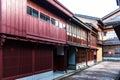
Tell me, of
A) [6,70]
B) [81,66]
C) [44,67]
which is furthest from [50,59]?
[81,66]

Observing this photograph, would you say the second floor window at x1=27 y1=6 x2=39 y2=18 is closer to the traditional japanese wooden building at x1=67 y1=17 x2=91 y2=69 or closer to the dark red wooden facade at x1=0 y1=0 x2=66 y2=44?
the dark red wooden facade at x1=0 y1=0 x2=66 y2=44

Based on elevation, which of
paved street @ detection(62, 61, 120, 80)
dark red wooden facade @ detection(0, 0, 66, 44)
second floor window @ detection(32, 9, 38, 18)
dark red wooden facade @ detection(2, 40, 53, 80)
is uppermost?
second floor window @ detection(32, 9, 38, 18)

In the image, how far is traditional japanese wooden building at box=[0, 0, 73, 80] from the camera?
11062 millimetres

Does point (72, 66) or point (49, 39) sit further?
point (72, 66)

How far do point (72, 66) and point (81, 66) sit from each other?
316cm

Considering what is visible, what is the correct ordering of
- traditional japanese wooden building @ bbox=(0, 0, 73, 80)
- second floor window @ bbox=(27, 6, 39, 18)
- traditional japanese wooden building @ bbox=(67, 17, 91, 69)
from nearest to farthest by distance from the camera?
A: 1. traditional japanese wooden building @ bbox=(0, 0, 73, 80)
2. second floor window @ bbox=(27, 6, 39, 18)
3. traditional japanese wooden building @ bbox=(67, 17, 91, 69)

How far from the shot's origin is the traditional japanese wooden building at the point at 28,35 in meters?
11.1

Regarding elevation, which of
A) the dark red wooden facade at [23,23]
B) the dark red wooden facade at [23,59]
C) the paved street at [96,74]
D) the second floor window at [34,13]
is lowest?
the paved street at [96,74]

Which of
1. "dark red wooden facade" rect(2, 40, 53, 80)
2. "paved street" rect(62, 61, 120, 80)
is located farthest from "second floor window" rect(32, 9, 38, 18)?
"paved street" rect(62, 61, 120, 80)

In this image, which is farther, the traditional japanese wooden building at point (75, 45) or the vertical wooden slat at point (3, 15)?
the traditional japanese wooden building at point (75, 45)

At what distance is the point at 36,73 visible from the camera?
1496 cm

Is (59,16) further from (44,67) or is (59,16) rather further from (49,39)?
(44,67)

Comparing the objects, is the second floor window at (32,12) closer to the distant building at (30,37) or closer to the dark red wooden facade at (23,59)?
the distant building at (30,37)

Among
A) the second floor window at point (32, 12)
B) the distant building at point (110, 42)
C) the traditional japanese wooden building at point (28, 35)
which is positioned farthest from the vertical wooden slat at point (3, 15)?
the distant building at point (110, 42)
